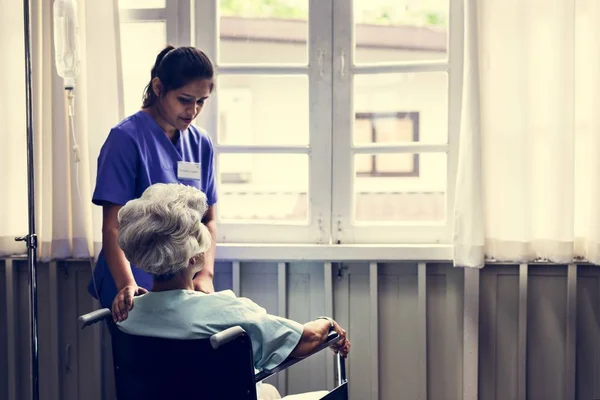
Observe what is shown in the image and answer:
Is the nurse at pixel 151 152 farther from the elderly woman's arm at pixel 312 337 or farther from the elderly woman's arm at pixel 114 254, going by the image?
the elderly woman's arm at pixel 312 337

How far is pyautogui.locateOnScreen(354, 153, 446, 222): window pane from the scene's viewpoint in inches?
102

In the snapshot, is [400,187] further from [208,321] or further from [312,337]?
[208,321]

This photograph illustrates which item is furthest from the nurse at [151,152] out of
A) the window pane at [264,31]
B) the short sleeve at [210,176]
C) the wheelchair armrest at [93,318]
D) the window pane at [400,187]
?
the window pane at [400,187]

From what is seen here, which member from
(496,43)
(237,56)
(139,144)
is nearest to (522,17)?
(496,43)

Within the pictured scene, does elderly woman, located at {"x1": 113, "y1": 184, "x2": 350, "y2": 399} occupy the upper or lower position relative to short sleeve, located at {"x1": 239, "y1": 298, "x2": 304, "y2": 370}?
upper

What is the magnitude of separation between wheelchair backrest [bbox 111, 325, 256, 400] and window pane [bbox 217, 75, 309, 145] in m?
1.34

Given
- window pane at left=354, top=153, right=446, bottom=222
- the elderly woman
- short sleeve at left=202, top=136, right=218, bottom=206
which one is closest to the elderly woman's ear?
the elderly woman

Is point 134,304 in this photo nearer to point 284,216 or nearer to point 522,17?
point 284,216

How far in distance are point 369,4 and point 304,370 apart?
1482mm

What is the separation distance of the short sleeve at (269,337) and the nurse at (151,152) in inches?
20.6

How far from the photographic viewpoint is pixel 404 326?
8.32ft

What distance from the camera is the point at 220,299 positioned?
1.49m

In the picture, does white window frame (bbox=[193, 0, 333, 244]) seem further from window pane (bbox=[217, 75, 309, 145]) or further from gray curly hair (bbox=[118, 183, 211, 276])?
gray curly hair (bbox=[118, 183, 211, 276])

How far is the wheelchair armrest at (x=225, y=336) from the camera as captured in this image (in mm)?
1312
